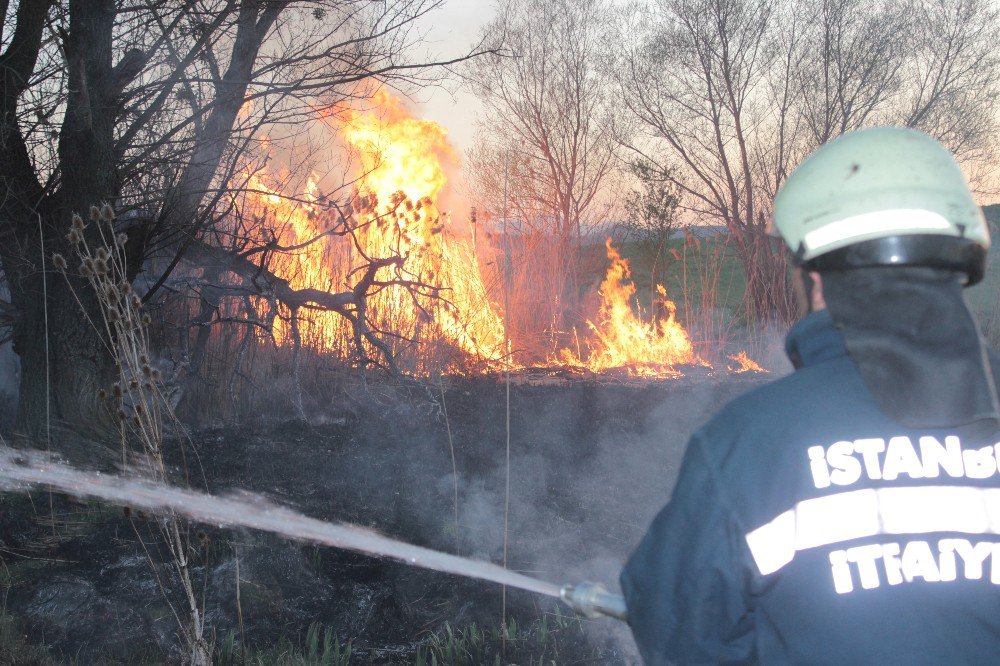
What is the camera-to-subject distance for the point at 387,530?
509 centimetres

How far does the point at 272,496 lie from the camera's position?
Answer: 5383mm

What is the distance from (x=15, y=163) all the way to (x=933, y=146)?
18.1ft

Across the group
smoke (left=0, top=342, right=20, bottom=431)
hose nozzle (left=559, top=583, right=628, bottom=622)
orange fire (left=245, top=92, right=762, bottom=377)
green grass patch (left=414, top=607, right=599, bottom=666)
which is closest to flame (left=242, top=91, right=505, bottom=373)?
orange fire (left=245, top=92, right=762, bottom=377)

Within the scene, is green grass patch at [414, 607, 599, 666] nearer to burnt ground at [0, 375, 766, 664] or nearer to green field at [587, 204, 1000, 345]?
burnt ground at [0, 375, 766, 664]

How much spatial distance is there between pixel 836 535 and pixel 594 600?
22.1 inches

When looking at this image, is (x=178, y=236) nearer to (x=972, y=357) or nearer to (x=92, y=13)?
(x=92, y=13)

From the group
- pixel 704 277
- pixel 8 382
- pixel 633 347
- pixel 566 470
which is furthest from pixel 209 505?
pixel 704 277

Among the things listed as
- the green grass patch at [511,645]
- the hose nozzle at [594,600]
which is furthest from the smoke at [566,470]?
the hose nozzle at [594,600]

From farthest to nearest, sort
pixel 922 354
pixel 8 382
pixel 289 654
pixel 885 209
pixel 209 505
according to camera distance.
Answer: pixel 8 382
pixel 209 505
pixel 289 654
pixel 885 209
pixel 922 354

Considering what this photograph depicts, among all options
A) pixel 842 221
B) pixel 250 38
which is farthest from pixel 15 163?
pixel 842 221

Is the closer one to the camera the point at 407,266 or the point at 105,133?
the point at 105,133

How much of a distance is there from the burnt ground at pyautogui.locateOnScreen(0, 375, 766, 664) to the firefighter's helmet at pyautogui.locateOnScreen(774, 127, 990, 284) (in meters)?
2.32

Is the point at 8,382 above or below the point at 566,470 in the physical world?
above

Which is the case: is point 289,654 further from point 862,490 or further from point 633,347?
point 633,347
